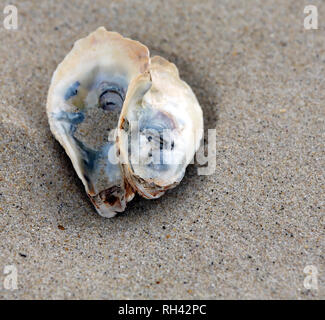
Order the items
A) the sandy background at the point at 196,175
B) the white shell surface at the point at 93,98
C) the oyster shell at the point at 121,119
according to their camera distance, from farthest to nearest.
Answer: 1. the white shell surface at the point at 93,98
2. the oyster shell at the point at 121,119
3. the sandy background at the point at 196,175

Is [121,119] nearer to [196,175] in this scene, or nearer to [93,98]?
[93,98]

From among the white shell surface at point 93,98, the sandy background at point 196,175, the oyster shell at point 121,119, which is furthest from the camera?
the white shell surface at point 93,98

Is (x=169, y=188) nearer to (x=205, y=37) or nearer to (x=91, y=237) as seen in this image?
(x=91, y=237)

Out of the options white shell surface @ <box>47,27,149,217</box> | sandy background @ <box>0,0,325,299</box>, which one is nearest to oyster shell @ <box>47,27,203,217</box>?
white shell surface @ <box>47,27,149,217</box>

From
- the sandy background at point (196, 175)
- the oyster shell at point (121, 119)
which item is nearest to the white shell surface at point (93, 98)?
the oyster shell at point (121, 119)

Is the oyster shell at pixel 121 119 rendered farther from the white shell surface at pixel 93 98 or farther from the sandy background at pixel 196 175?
the sandy background at pixel 196 175

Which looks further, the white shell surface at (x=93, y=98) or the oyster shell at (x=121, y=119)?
the white shell surface at (x=93, y=98)

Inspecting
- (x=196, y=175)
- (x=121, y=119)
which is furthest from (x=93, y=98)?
(x=196, y=175)

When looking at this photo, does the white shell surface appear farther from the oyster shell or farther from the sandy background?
the sandy background
